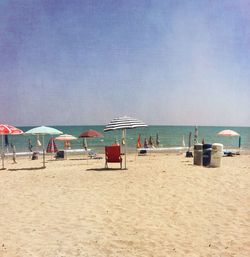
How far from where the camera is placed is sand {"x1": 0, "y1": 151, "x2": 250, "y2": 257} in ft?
17.1

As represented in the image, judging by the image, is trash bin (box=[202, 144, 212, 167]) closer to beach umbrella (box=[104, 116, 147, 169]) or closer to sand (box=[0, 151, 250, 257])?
sand (box=[0, 151, 250, 257])

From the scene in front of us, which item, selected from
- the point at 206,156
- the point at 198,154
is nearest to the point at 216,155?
the point at 206,156

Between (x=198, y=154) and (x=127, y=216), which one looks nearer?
(x=127, y=216)

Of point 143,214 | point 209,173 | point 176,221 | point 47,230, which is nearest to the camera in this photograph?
point 47,230

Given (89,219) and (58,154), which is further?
(58,154)

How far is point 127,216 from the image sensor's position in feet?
22.5

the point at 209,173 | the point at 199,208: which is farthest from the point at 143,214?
the point at 209,173

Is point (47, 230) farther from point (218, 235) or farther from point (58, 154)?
point (58, 154)

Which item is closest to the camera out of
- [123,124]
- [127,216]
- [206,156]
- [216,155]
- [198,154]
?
[127,216]

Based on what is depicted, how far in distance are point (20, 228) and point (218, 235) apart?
3.66 meters

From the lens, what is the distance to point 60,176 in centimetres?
1212

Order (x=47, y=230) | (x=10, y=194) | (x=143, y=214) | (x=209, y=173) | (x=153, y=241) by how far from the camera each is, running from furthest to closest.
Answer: (x=209, y=173), (x=10, y=194), (x=143, y=214), (x=47, y=230), (x=153, y=241)

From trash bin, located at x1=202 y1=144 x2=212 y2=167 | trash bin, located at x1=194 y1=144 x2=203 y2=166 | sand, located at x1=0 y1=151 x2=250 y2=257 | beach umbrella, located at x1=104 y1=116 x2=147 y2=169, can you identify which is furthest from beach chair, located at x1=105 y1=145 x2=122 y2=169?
trash bin, located at x1=202 y1=144 x2=212 y2=167

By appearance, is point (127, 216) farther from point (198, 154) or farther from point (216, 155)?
point (198, 154)
